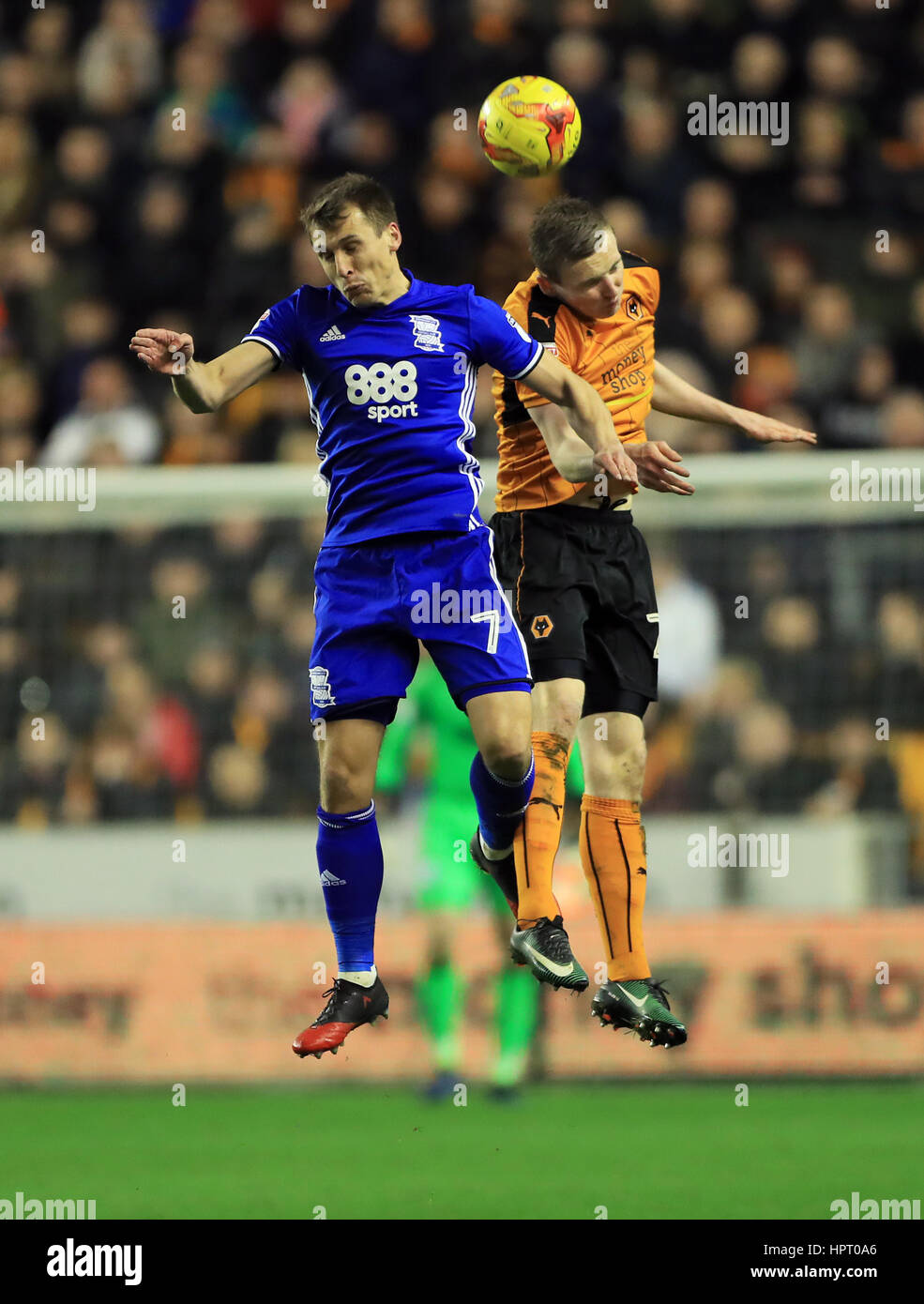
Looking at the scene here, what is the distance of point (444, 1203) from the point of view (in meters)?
7.95

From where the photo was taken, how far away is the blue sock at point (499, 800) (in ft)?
20.6

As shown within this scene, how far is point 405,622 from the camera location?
20.1ft

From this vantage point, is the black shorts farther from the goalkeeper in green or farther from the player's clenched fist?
the goalkeeper in green

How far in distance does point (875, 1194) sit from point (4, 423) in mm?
7999

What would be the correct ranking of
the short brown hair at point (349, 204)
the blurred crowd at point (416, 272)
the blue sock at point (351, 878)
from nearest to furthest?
the short brown hair at point (349, 204) < the blue sock at point (351, 878) < the blurred crowd at point (416, 272)

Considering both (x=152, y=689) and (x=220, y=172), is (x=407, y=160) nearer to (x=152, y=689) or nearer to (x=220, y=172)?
(x=220, y=172)

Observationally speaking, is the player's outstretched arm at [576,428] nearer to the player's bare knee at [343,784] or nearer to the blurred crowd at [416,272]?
the player's bare knee at [343,784]

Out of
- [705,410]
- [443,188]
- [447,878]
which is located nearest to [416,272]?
[443,188]

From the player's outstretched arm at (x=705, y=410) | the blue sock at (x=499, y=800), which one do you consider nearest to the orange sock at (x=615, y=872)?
the blue sock at (x=499, y=800)

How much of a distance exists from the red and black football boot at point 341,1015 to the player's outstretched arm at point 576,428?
5.58 feet

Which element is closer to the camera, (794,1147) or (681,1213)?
(681,1213)

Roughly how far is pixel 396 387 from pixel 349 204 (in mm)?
553

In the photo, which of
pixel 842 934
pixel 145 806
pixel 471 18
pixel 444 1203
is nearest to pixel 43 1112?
pixel 145 806
